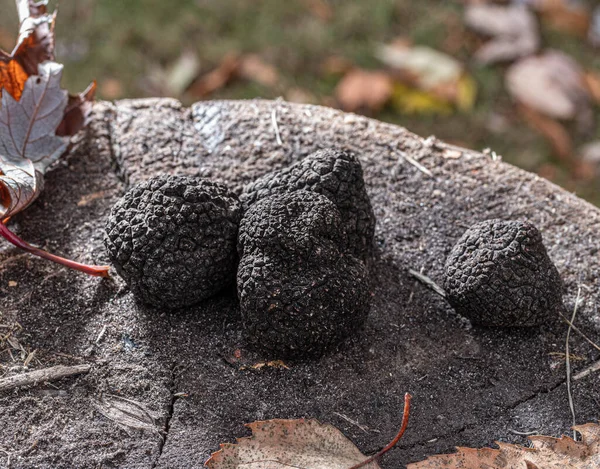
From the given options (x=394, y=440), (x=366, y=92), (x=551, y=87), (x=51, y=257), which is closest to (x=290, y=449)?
(x=394, y=440)

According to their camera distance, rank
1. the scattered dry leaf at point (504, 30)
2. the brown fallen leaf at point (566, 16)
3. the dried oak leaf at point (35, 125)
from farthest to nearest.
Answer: the brown fallen leaf at point (566, 16) < the scattered dry leaf at point (504, 30) < the dried oak leaf at point (35, 125)

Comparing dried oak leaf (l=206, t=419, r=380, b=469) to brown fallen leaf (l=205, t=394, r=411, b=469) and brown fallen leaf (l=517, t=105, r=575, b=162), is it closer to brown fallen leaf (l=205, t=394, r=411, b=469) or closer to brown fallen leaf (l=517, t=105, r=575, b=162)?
brown fallen leaf (l=205, t=394, r=411, b=469)

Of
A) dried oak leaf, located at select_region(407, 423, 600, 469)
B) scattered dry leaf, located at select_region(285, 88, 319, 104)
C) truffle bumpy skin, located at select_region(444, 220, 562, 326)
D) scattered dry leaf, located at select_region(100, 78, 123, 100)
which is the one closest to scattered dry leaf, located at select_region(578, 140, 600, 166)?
scattered dry leaf, located at select_region(285, 88, 319, 104)

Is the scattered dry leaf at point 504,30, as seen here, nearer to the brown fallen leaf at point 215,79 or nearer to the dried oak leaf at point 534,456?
the brown fallen leaf at point 215,79

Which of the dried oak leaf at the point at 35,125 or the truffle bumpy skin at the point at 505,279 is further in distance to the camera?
the dried oak leaf at the point at 35,125

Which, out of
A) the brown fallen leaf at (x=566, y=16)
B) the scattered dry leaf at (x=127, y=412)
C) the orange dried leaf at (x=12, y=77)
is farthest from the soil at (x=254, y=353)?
the brown fallen leaf at (x=566, y=16)

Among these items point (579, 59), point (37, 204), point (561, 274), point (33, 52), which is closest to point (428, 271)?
point (561, 274)

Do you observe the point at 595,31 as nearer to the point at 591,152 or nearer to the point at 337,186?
the point at 591,152
